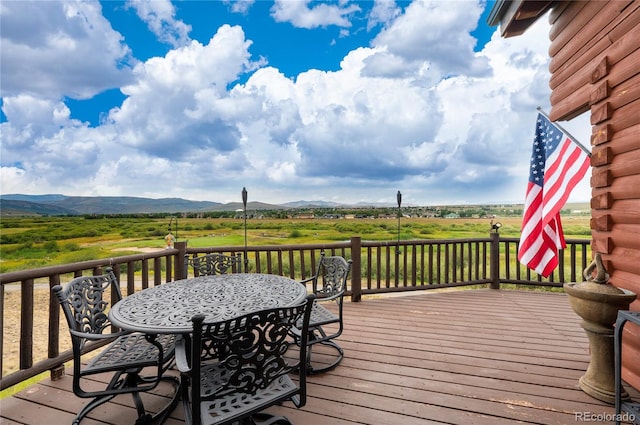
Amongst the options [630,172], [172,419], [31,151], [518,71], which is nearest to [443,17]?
[518,71]

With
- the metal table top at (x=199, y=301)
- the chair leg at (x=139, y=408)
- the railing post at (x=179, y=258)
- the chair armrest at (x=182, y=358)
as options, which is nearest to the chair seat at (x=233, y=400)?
the chair armrest at (x=182, y=358)

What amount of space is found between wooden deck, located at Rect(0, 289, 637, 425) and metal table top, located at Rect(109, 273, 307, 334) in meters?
0.69

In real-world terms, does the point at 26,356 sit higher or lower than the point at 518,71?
lower

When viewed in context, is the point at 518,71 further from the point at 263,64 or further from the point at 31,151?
the point at 31,151

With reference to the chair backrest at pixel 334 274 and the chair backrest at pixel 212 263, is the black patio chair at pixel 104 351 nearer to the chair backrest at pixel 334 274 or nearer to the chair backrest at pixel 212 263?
the chair backrest at pixel 212 263

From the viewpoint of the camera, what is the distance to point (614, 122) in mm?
2119

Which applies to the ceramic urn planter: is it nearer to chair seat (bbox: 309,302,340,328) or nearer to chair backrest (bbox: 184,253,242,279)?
chair seat (bbox: 309,302,340,328)

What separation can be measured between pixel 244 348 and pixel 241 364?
7cm

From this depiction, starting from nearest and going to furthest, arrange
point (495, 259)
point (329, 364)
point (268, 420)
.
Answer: point (268, 420), point (329, 364), point (495, 259)

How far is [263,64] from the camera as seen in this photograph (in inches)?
427

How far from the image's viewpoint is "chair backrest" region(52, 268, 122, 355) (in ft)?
5.40

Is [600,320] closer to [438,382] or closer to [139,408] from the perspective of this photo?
[438,382]

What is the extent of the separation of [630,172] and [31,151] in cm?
1329

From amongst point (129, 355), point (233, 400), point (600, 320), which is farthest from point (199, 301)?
point (600, 320)
